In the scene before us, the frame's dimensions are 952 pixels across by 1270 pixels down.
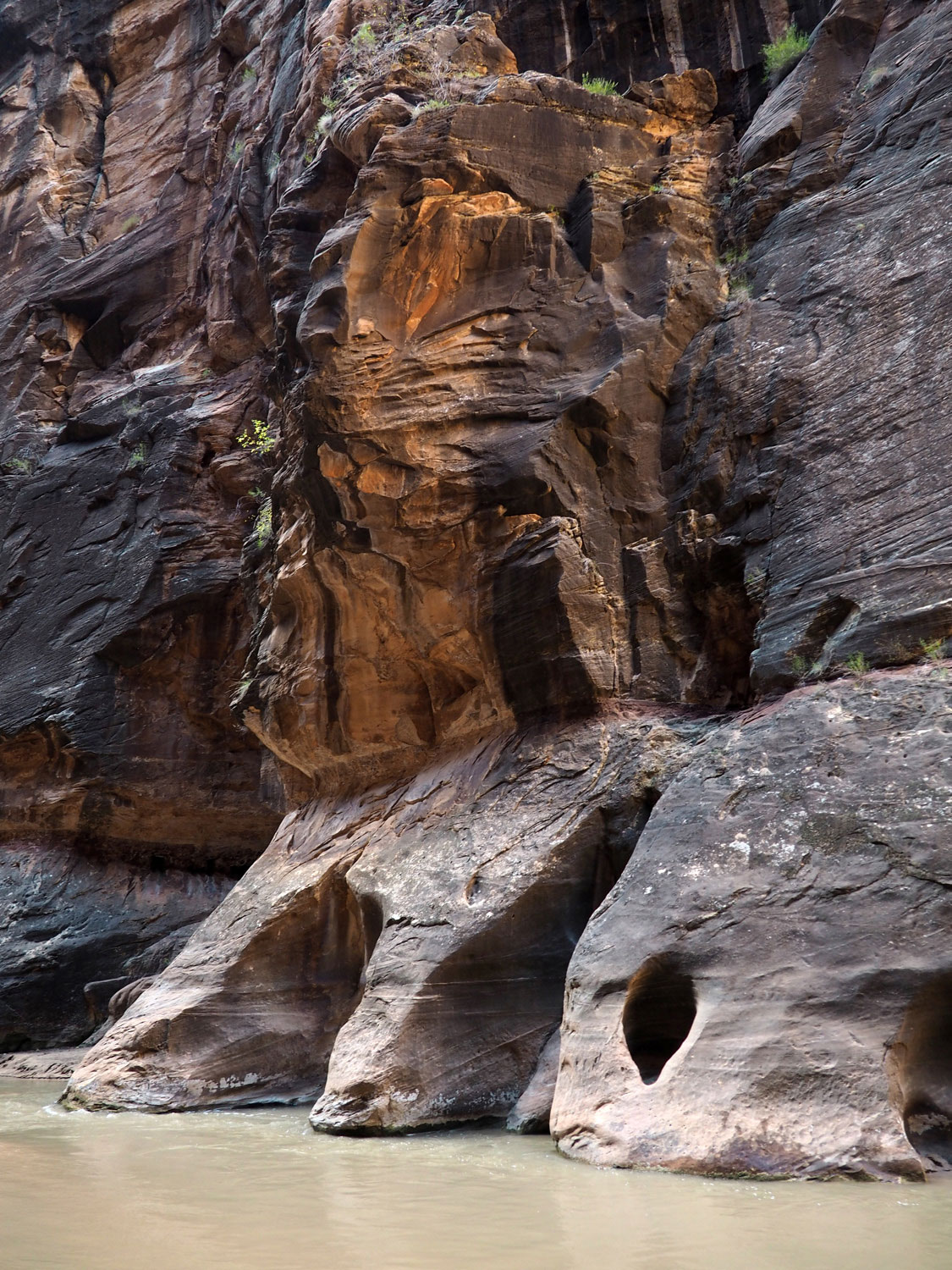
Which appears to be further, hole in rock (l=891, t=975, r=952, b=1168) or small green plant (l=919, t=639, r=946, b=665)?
small green plant (l=919, t=639, r=946, b=665)

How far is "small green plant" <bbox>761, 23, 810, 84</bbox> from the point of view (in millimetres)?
13141

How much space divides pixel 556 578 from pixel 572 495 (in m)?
0.96

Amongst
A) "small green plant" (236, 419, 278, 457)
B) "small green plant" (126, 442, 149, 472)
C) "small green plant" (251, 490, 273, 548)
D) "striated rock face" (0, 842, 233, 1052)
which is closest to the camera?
"small green plant" (251, 490, 273, 548)

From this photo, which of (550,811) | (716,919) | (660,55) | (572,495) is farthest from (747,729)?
(660,55)

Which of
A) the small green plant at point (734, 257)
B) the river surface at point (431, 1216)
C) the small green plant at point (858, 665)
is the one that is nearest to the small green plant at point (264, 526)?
the small green plant at point (734, 257)

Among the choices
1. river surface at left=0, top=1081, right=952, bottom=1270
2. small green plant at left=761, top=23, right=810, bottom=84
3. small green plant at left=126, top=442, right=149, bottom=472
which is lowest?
river surface at left=0, top=1081, right=952, bottom=1270

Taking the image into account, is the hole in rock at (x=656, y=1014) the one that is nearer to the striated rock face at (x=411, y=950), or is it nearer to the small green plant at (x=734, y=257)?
the striated rock face at (x=411, y=950)

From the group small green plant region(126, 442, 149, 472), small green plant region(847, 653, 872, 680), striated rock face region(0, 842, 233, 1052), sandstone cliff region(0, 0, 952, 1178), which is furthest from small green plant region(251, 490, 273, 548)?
small green plant region(847, 653, 872, 680)

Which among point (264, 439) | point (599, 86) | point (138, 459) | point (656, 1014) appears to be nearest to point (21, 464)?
point (138, 459)

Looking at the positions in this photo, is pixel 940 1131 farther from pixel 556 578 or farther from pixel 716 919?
pixel 556 578

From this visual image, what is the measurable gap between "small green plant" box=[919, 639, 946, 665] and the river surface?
12.1 feet

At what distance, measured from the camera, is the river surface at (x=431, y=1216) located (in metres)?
4.42

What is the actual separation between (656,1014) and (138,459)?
47.9ft

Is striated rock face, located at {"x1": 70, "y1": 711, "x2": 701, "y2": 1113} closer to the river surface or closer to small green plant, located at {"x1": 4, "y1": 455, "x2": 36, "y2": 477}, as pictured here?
the river surface
